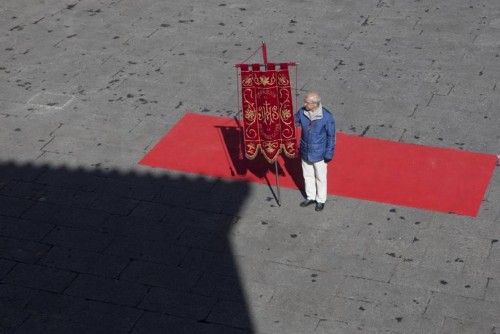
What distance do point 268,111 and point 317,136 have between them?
2.44 ft

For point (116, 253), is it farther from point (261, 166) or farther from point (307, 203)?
point (261, 166)

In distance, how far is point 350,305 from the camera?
34.6ft

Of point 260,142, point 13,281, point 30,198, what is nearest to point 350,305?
point 260,142

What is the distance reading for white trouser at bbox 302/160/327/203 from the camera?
1196 centimetres

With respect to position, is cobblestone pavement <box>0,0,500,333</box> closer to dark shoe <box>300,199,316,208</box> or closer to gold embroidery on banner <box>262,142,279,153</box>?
dark shoe <box>300,199,316,208</box>

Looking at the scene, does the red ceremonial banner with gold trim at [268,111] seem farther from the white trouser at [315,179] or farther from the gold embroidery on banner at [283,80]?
the white trouser at [315,179]

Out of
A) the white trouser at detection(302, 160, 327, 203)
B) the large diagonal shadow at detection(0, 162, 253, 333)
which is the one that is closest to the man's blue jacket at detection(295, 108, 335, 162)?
the white trouser at detection(302, 160, 327, 203)

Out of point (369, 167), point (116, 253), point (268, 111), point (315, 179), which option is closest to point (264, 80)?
point (268, 111)

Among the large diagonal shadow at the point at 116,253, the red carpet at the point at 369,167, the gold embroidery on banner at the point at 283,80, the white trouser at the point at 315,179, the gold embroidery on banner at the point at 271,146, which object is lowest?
the red carpet at the point at 369,167

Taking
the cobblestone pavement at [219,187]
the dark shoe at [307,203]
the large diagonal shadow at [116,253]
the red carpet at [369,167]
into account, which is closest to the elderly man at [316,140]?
the dark shoe at [307,203]

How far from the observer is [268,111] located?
12047 mm

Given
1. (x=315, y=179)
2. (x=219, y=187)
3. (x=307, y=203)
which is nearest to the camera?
(x=315, y=179)

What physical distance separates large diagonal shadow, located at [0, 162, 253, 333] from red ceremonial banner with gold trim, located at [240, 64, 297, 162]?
83 centimetres

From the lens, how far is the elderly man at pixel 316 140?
1161cm
